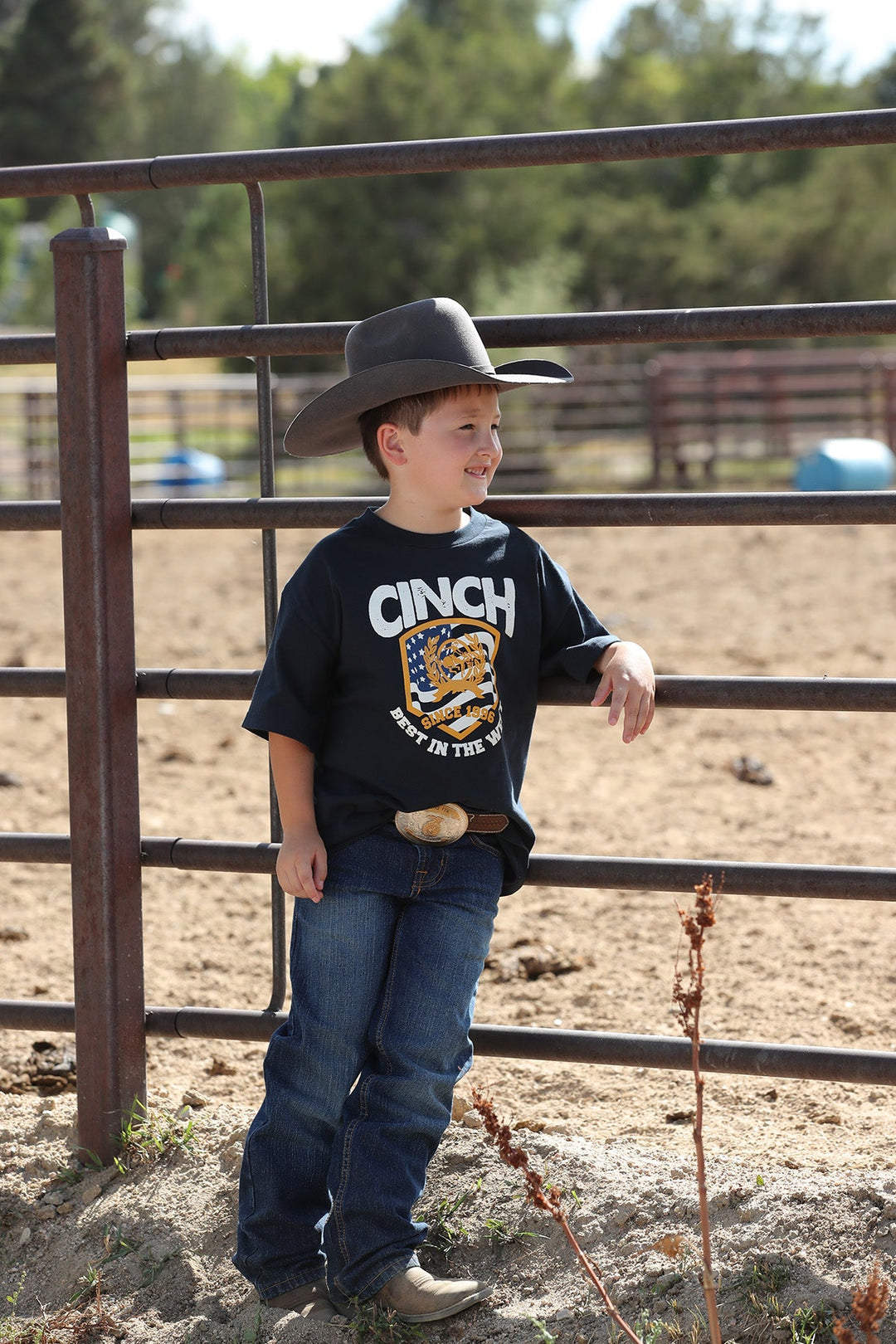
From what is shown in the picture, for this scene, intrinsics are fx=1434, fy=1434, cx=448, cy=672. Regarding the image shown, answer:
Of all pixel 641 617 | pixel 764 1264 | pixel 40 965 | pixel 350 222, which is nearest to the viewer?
pixel 764 1264

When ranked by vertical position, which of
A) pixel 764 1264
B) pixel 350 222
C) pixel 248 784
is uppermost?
pixel 350 222

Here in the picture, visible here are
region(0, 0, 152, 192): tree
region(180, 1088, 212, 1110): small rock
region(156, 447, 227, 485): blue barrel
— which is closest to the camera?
region(180, 1088, 212, 1110): small rock

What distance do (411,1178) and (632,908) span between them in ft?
6.54

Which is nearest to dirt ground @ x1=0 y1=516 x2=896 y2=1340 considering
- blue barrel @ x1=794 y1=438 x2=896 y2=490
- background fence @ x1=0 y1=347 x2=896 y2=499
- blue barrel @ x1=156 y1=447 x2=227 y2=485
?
blue barrel @ x1=794 y1=438 x2=896 y2=490

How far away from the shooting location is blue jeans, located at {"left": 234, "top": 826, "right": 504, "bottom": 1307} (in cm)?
196

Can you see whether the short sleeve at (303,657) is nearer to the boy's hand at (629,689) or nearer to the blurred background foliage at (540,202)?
the boy's hand at (629,689)

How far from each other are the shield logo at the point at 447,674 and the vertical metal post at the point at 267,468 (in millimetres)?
328

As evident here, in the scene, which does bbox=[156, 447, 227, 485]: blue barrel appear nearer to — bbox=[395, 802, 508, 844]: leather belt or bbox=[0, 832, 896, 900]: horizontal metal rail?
bbox=[0, 832, 896, 900]: horizontal metal rail

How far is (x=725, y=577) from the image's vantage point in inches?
353

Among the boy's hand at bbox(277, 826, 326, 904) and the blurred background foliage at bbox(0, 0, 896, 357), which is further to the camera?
the blurred background foliage at bbox(0, 0, 896, 357)

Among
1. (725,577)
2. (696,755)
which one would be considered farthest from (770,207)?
(696,755)

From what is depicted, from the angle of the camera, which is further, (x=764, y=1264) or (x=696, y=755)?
(x=696, y=755)

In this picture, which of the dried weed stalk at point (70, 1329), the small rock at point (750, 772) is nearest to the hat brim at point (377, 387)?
the dried weed stalk at point (70, 1329)

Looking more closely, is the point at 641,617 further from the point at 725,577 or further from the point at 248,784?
the point at 248,784
